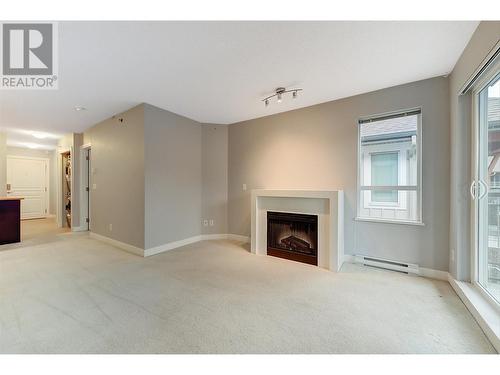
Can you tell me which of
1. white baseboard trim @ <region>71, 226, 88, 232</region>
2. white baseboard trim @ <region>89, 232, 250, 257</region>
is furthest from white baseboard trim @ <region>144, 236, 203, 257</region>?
white baseboard trim @ <region>71, 226, 88, 232</region>

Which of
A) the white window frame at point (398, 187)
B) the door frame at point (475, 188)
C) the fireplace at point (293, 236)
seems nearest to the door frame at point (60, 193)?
the fireplace at point (293, 236)

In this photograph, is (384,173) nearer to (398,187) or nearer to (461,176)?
(398,187)

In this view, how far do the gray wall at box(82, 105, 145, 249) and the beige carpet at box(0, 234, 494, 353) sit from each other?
32.2 inches

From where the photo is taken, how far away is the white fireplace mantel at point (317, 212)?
2967 millimetres

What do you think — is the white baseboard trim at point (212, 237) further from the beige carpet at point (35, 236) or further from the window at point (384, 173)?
the beige carpet at point (35, 236)

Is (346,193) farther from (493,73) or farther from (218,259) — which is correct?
(218,259)

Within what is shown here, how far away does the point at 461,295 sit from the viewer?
216cm

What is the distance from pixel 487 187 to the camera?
6.77 feet

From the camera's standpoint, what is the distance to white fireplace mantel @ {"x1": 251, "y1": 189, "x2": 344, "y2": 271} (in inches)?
117

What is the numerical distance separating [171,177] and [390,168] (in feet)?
11.8

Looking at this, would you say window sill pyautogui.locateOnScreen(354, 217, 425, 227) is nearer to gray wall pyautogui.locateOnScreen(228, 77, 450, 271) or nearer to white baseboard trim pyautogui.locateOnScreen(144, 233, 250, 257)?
gray wall pyautogui.locateOnScreen(228, 77, 450, 271)
